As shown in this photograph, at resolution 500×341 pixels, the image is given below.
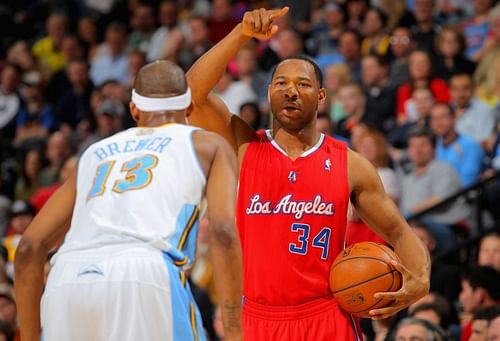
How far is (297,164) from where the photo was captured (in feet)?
20.7

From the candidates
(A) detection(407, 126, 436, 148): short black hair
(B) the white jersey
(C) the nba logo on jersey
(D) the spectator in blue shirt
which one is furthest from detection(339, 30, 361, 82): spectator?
(B) the white jersey

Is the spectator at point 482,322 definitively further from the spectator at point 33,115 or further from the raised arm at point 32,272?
the spectator at point 33,115

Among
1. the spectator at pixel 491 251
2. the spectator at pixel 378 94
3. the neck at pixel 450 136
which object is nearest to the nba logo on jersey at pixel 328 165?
the spectator at pixel 491 251

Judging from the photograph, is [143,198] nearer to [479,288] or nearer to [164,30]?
[479,288]

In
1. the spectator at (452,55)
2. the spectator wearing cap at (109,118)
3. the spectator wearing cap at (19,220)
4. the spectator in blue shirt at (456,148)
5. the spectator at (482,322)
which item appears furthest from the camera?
the spectator wearing cap at (109,118)

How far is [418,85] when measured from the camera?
11.9m

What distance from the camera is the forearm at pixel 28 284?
490 cm

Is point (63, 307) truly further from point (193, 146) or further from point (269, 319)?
point (269, 319)

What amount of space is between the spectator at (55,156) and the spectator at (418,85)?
3971 millimetres

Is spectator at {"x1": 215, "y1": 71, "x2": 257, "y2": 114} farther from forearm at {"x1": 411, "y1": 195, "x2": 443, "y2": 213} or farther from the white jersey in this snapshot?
the white jersey

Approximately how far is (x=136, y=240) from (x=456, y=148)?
6.53 metres

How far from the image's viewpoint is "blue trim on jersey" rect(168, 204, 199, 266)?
15.9 ft

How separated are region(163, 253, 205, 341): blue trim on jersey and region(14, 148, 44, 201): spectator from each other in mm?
8804

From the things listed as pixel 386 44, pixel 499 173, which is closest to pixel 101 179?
pixel 499 173
